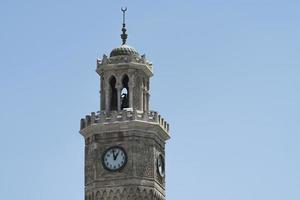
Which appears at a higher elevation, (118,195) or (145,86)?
(145,86)

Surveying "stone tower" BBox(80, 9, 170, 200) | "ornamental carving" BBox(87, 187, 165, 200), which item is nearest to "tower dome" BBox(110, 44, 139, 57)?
"stone tower" BBox(80, 9, 170, 200)

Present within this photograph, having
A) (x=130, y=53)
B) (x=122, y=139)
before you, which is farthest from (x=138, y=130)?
(x=130, y=53)

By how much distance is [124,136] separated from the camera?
3093 inches

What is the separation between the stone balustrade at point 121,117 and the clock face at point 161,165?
2469 millimetres

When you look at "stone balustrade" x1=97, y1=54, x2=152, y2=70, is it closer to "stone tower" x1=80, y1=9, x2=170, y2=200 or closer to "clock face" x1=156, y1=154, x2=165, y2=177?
"stone tower" x1=80, y1=9, x2=170, y2=200

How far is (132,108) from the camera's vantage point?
79.4 metres

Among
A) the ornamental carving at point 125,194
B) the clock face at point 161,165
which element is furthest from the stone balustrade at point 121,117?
the ornamental carving at point 125,194

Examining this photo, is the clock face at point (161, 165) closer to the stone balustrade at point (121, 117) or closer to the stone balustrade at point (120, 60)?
the stone balustrade at point (121, 117)

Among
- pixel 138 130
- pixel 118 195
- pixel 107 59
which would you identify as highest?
pixel 107 59

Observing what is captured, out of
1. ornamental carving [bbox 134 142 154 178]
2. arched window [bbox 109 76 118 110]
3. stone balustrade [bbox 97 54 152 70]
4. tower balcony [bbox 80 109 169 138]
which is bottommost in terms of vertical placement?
ornamental carving [bbox 134 142 154 178]

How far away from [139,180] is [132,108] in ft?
18.3

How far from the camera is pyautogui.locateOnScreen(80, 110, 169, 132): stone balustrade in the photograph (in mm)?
78750

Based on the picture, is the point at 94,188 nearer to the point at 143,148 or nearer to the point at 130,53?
the point at 143,148

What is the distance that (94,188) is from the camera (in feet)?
255
